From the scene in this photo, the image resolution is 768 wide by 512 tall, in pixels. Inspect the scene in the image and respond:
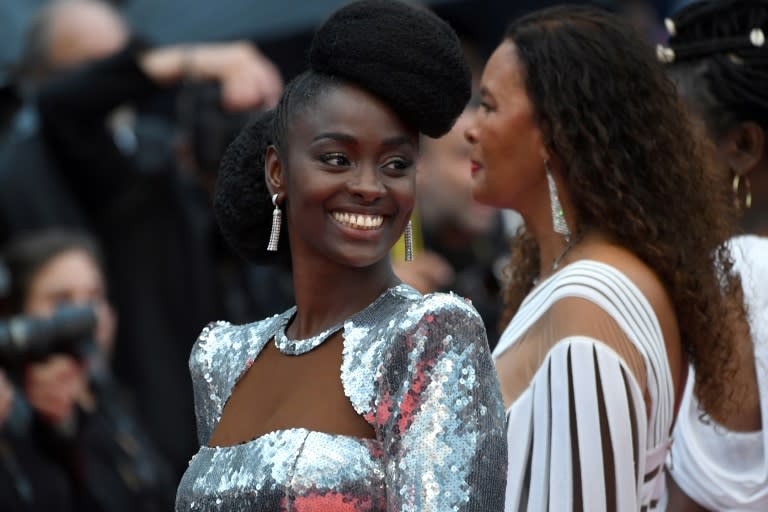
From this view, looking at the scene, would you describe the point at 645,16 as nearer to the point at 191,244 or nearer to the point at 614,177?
the point at 191,244

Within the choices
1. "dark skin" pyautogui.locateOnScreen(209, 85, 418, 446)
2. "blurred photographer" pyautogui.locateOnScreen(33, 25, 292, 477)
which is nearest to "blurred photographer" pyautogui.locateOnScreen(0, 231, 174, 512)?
"blurred photographer" pyautogui.locateOnScreen(33, 25, 292, 477)

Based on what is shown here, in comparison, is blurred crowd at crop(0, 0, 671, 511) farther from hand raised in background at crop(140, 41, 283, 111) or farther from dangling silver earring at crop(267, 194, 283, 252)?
dangling silver earring at crop(267, 194, 283, 252)

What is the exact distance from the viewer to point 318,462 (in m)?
2.18

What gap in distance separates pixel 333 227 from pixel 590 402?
80cm

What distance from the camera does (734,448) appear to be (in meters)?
3.44

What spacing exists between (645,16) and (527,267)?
213 inches

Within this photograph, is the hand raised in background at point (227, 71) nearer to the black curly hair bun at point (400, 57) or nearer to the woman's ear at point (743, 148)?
the woman's ear at point (743, 148)

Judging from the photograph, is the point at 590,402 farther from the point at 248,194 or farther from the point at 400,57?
the point at 400,57

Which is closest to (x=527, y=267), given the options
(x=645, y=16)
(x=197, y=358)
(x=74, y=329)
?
(x=197, y=358)

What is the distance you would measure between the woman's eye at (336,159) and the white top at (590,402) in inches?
31.6

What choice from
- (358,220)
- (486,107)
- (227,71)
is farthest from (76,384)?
(358,220)

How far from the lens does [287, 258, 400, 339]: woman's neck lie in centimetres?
242

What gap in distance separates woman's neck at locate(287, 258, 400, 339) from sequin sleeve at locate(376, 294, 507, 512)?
20cm

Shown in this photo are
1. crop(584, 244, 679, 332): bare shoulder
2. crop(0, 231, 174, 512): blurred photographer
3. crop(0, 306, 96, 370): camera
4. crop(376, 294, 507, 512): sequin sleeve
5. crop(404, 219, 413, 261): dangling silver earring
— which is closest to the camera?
crop(376, 294, 507, 512): sequin sleeve
